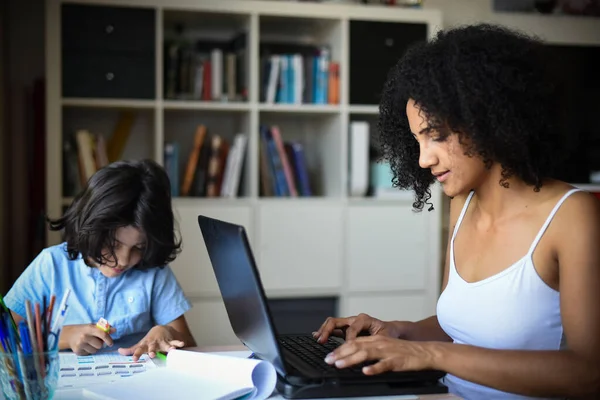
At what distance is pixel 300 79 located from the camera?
10.8 ft

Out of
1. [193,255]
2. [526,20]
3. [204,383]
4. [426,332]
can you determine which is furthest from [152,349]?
[526,20]

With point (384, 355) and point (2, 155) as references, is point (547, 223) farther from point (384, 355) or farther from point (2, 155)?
point (2, 155)

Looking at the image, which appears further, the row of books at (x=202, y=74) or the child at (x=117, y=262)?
the row of books at (x=202, y=74)

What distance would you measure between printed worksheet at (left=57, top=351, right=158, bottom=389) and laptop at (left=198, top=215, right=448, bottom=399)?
8.4 inches

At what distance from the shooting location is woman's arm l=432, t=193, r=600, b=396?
110 cm

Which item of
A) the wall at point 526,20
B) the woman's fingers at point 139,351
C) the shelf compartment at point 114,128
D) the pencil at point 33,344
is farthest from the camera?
the wall at point 526,20

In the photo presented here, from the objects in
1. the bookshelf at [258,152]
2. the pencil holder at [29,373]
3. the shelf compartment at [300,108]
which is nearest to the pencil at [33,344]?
the pencil holder at [29,373]

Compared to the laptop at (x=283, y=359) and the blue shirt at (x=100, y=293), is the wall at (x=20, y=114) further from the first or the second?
the laptop at (x=283, y=359)

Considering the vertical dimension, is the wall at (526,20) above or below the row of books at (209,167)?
above

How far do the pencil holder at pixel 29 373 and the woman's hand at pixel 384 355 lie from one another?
39 cm

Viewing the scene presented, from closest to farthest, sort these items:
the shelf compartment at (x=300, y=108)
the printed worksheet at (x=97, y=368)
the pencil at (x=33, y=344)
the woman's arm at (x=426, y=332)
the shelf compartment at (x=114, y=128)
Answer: the pencil at (x=33, y=344)
the printed worksheet at (x=97, y=368)
the woman's arm at (x=426, y=332)
the shelf compartment at (x=300, y=108)
the shelf compartment at (x=114, y=128)

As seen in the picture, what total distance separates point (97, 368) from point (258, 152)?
2018 mm

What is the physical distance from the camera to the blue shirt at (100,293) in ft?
5.45

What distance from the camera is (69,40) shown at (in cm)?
302
